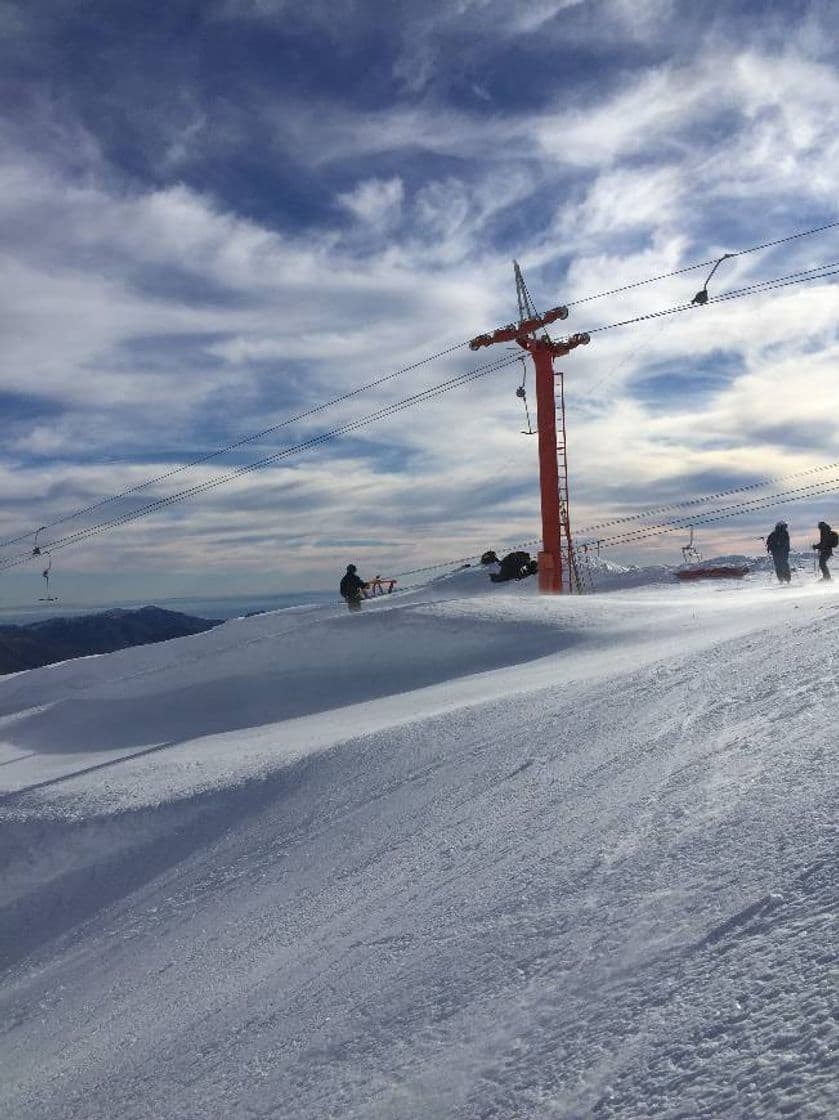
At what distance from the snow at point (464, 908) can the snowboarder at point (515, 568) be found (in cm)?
1637

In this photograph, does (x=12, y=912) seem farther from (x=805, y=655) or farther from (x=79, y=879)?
(x=805, y=655)

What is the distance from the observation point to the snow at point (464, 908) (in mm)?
2488

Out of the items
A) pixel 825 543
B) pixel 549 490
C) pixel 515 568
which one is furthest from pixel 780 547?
pixel 515 568

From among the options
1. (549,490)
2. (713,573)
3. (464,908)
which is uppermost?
(549,490)

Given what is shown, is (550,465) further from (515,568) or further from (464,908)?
(464,908)

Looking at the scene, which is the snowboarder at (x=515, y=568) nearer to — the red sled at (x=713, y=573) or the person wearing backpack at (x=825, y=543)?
the red sled at (x=713, y=573)

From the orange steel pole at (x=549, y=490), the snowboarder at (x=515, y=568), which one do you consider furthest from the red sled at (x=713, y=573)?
the orange steel pole at (x=549, y=490)

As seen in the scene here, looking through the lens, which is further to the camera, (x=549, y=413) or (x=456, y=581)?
(x=456, y=581)

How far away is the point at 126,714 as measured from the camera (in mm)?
13422

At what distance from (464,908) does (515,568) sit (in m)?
23.4

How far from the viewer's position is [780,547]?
20781 millimetres

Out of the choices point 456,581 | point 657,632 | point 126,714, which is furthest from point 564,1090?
point 456,581

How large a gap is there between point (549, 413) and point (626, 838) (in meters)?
20.2

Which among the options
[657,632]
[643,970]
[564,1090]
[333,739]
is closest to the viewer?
[564,1090]
